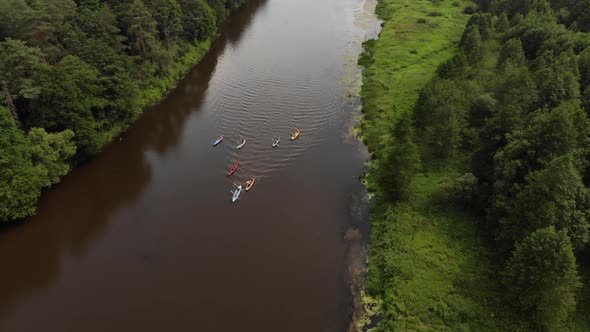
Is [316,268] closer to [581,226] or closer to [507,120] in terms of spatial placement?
[581,226]

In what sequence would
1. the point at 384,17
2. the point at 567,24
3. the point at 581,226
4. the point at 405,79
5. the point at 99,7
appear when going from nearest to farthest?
the point at 581,226
the point at 99,7
the point at 405,79
the point at 567,24
the point at 384,17

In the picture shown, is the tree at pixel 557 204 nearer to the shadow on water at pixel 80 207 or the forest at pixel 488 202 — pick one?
the forest at pixel 488 202

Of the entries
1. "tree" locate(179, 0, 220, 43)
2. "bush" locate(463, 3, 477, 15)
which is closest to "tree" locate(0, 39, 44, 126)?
"tree" locate(179, 0, 220, 43)

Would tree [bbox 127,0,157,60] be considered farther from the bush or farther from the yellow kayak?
the bush

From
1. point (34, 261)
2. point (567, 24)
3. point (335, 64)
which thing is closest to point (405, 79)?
point (335, 64)

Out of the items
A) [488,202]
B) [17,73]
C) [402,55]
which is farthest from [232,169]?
[402,55]
